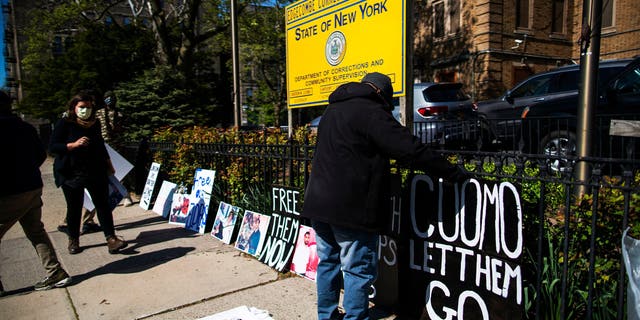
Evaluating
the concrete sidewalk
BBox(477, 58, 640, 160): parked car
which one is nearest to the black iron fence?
the concrete sidewalk

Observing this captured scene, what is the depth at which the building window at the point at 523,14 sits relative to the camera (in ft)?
58.4

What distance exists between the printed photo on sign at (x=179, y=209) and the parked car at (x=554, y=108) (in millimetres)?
4372

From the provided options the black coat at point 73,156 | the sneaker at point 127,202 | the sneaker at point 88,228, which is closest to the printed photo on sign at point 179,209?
the sneaker at point 88,228

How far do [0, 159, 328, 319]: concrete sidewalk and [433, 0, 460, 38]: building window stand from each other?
57.7ft

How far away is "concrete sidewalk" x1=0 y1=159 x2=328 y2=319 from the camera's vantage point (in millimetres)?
3230

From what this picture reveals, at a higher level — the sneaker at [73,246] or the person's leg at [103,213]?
the person's leg at [103,213]

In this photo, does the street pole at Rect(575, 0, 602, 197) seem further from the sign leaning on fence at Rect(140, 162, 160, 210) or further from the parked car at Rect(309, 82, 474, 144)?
the sign leaning on fence at Rect(140, 162, 160, 210)

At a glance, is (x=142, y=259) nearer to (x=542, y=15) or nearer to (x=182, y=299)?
(x=182, y=299)

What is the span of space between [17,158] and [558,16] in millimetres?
21897

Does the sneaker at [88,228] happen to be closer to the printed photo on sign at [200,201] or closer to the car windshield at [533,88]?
the printed photo on sign at [200,201]

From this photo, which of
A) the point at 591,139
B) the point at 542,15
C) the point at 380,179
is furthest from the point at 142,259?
the point at 542,15

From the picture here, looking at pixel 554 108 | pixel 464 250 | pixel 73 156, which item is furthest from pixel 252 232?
pixel 554 108

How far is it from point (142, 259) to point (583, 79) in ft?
15.1

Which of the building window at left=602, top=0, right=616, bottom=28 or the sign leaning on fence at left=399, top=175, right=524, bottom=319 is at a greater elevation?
the building window at left=602, top=0, right=616, bottom=28
